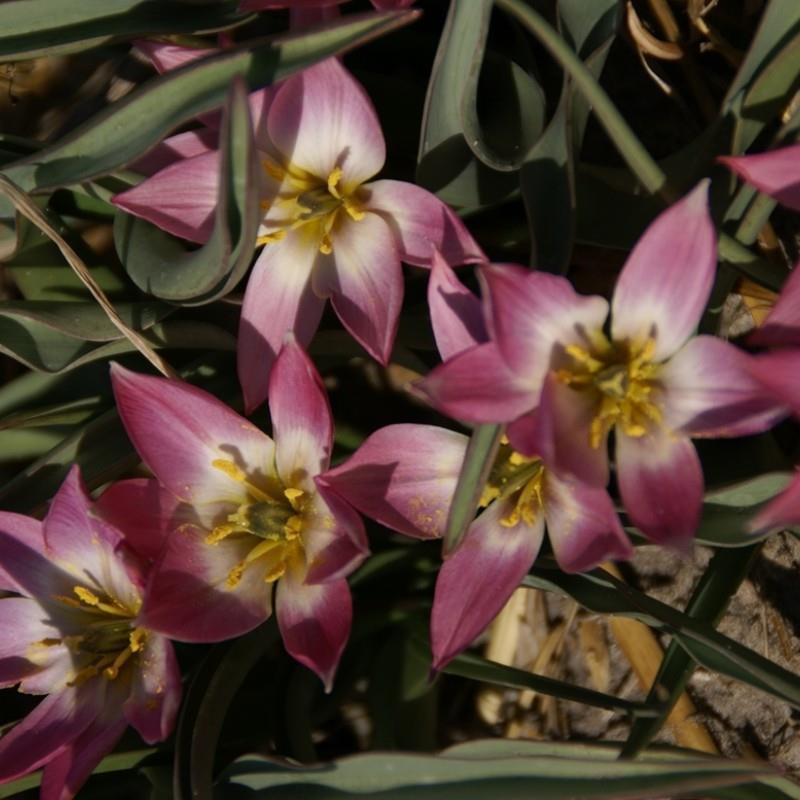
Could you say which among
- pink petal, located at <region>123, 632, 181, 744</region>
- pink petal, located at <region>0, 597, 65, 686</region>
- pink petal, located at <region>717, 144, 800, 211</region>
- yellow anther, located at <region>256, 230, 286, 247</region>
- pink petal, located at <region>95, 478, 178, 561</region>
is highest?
pink petal, located at <region>717, 144, 800, 211</region>

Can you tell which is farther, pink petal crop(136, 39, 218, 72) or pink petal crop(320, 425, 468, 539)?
pink petal crop(136, 39, 218, 72)

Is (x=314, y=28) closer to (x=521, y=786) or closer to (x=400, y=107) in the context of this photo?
(x=400, y=107)

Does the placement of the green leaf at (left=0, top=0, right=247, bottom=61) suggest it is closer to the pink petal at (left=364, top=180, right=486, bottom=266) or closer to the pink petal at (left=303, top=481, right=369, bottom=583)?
the pink petal at (left=364, top=180, right=486, bottom=266)

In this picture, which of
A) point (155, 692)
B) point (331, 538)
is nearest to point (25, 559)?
point (155, 692)

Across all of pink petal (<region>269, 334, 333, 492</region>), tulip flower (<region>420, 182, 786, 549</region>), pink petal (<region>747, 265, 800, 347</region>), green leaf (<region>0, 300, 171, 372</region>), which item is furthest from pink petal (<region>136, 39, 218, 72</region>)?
pink petal (<region>747, 265, 800, 347</region>)

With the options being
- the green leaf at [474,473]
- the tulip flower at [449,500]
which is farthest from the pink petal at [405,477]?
the green leaf at [474,473]

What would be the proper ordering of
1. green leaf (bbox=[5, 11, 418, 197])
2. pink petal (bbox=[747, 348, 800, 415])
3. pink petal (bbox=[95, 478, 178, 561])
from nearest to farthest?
pink petal (bbox=[747, 348, 800, 415]), green leaf (bbox=[5, 11, 418, 197]), pink petal (bbox=[95, 478, 178, 561])
